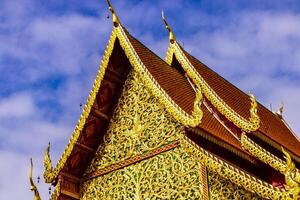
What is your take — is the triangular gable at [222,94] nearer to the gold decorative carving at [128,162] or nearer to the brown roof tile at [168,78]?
the brown roof tile at [168,78]

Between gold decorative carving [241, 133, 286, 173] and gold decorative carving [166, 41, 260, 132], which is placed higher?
gold decorative carving [166, 41, 260, 132]

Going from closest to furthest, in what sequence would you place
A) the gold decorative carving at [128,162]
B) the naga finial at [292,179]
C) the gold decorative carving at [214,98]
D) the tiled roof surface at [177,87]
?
the naga finial at [292,179] < the gold decorative carving at [214,98] < the gold decorative carving at [128,162] < the tiled roof surface at [177,87]

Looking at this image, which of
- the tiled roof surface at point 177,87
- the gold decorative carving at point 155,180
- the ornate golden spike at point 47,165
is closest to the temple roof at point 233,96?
the tiled roof surface at point 177,87

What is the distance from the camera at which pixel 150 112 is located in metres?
7.20

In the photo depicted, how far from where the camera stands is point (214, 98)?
7.46 meters

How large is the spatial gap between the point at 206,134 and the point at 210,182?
0.58 meters

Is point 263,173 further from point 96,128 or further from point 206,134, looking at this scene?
point 96,128

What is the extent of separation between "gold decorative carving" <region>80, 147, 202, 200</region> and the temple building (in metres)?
0.01

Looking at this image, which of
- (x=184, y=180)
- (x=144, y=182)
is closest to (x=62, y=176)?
(x=144, y=182)

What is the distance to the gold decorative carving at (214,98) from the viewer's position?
6.62 m

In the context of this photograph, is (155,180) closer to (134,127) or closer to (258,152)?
(134,127)

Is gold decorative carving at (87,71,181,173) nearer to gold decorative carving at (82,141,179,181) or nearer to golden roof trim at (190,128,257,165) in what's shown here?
gold decorative carving at (82,141,179,181)

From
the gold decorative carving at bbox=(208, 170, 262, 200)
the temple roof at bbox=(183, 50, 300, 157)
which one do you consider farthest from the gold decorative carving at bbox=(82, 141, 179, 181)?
the temple roof at bbox=(183, 50, 300, 157)

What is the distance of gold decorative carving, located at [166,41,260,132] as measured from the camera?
662 cm
